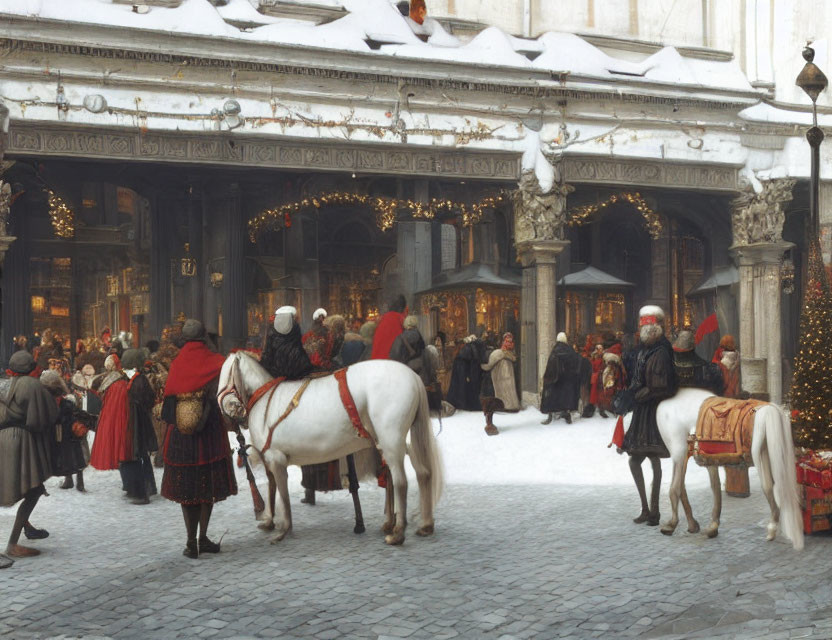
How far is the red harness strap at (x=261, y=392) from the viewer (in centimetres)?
855

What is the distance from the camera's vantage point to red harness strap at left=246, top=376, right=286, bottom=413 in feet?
28.1

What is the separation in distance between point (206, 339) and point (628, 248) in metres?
19.9

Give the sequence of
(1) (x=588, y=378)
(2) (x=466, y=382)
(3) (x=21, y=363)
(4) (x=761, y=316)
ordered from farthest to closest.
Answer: (4) (x=761, y=316) < (2) (x=466, y=382) < (1) (x=588, y=378) < (3) (x=21, y=363)

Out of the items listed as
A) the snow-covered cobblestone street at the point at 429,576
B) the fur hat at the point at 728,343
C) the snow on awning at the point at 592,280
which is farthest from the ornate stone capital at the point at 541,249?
the snow-covered cobblestone street at the point at 429,576

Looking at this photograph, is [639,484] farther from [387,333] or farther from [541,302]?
[541,302]

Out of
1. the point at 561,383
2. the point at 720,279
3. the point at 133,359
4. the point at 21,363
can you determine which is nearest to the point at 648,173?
the point at 720,279

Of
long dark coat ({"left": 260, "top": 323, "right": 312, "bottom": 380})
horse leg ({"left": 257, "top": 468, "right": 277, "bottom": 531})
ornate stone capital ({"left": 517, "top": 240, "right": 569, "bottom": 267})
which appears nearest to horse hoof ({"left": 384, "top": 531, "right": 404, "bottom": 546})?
horse leg ({"left": 257, "top": 468, "right": 277, "bottom": 531})

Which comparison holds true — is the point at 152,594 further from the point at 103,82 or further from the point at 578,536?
the point at 103,82

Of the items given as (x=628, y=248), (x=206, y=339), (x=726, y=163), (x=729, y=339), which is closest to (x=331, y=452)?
(x=206, y=339)

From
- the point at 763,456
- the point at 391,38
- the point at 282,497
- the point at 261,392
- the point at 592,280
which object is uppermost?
the point at 391,38

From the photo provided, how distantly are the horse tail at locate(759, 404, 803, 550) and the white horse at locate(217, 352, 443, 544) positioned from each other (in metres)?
2.97

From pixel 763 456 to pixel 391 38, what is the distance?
11438 millimetres

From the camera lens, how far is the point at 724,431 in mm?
8188

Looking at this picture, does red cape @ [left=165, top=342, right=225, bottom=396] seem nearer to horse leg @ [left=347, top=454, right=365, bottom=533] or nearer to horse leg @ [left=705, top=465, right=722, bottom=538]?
horse leg @ [left=347, top=454, right=365, bottom=533]
